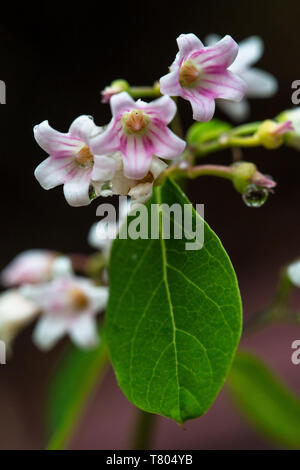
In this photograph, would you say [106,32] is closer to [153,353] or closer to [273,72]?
[273,72]

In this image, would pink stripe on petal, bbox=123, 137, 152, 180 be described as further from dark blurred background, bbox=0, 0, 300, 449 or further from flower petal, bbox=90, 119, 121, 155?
dark blurred background, bbox=0, 0, 300, 449

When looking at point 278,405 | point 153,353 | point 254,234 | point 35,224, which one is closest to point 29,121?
point 35,224

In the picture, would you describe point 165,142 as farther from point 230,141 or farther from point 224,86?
point 230,141

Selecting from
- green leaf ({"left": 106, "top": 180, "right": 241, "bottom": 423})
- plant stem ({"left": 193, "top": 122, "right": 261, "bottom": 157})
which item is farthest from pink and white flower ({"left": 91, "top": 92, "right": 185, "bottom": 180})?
plant stem ({"left": 193, "top": 122, "right": 261, "bottom": 157})

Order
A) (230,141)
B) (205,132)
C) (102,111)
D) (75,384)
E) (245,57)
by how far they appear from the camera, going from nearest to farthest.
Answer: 1. (230,141)
2. (205,132)
3. (245,57)
4. (75,384)
5. (102,111)

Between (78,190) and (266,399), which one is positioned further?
(266,399)

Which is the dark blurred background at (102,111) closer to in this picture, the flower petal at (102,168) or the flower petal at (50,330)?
the flower petal at (50,330)

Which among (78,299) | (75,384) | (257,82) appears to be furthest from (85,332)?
(257,82)
